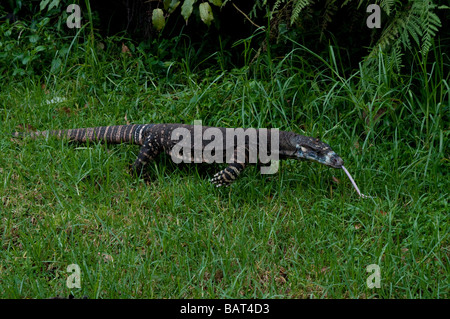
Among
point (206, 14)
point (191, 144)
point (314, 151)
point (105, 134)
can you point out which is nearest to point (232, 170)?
point (191, 144)

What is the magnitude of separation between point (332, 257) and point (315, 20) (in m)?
2.90

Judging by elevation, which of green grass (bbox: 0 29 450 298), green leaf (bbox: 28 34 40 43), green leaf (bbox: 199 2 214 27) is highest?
green leaf (bbox: 199 2 214 27)

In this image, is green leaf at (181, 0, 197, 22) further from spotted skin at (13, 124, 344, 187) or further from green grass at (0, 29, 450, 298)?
spotted skin at (13, 124, 344, 187)

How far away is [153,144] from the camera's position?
5.28 metres

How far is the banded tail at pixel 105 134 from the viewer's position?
5445 millimetres

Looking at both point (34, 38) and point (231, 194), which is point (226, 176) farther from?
point (34, 38)

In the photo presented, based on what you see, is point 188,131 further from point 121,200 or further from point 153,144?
point 121,200

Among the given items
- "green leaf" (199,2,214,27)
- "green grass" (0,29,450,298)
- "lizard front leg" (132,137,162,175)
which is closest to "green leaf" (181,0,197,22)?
"green leaf" (199,2,214,27)

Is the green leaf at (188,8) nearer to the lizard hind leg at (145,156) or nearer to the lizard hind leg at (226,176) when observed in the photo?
the lizard hind leg at (145,156)

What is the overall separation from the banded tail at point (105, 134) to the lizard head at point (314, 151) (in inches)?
54.7

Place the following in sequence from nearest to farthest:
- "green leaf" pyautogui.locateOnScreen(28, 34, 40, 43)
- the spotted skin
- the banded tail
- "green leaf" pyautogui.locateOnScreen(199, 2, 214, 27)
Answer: the spotted skin
the banded tail
"green leaf" pyautogui.locateOnScreen(199, 2, 214, 27)
"green leaf" pyautogui.locateOnScreen(28, 34, 40, 43)

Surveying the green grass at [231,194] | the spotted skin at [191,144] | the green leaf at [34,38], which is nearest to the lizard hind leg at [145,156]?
the spotted skin at [191,144]

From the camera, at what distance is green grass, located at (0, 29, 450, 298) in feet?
12.9

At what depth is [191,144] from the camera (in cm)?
519
